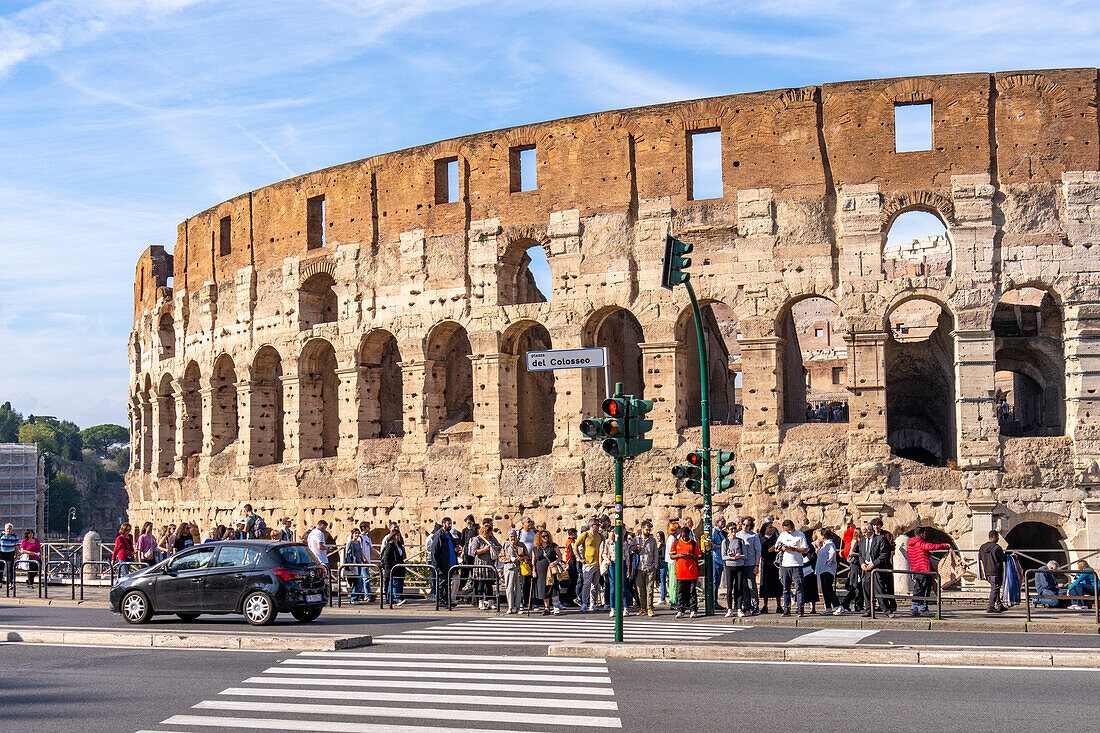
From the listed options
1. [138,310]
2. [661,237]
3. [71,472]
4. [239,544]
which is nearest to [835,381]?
[661,237]

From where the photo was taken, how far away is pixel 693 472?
1672cm

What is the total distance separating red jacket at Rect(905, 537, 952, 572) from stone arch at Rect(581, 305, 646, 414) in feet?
29.7

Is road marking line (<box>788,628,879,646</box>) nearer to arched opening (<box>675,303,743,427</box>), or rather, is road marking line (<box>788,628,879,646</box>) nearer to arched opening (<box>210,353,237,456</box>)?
arched opening (<box>675,303,743,427</box>)

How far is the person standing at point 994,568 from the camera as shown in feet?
54.1

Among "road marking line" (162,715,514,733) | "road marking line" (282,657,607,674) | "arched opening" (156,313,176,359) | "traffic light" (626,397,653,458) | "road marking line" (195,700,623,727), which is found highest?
"arched opening" (156,313,176,359)

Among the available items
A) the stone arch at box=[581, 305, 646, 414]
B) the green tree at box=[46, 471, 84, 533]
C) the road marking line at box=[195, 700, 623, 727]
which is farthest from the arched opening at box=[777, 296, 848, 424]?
the green tree at box=[46, 471, 84, 533]

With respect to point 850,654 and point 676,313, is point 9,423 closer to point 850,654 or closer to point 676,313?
point 676,313

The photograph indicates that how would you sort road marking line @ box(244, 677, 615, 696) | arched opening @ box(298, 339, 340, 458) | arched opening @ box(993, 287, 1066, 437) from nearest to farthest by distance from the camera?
road marking line @ box(244, 677, 615, 696) < arched opening @ box(993, 287, 1066, 437) < arched opening @ box(298, 339, 340, 458)

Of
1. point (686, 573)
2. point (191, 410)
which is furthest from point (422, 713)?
point (191, 410)

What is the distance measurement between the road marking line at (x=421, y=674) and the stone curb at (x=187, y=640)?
59.3 inches

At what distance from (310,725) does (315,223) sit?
23.0 metres

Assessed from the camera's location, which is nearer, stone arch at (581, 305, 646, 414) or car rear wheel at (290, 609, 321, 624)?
car rear wheel at (290, 609, 321, 624)

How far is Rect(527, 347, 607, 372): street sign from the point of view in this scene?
16781mm

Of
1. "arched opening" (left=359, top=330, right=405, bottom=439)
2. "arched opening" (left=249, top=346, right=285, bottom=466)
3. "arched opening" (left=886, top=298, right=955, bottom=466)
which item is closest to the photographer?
"arched opening" (left=886, top=298, right=955, bottom=466)
